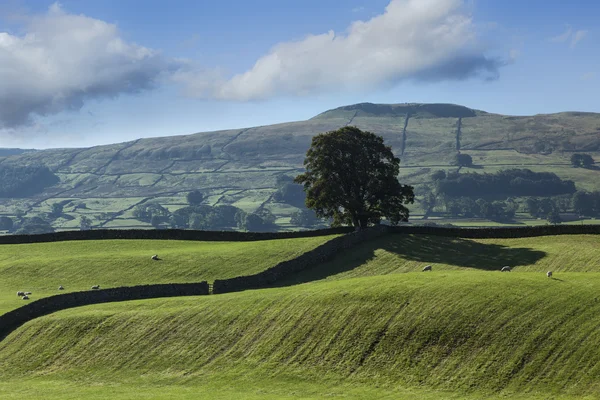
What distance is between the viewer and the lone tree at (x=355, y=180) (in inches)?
3351

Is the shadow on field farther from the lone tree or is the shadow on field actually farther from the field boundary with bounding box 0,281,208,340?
the field boundary with bounding box 0,281,208,340

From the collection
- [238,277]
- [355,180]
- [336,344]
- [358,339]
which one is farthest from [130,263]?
[358,339]

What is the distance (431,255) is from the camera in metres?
71.6

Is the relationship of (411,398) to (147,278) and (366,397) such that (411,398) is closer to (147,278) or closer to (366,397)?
(366,397)

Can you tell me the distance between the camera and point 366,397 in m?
37.5

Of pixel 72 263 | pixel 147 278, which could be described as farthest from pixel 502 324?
pixel 72 263

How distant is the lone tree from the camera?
279 feet

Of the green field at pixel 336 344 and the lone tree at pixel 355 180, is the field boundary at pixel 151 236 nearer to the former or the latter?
the lone tree at pixel 355 180

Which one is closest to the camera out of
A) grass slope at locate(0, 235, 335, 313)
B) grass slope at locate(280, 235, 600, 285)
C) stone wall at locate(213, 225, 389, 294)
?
stone wall at locate(213, 225, 389, 294)

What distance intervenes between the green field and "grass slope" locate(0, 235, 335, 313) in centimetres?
1272

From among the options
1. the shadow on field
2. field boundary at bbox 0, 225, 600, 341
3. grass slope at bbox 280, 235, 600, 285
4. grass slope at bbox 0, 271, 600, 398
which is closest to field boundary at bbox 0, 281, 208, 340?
field boundary at bbox 0, 225, 600, 341

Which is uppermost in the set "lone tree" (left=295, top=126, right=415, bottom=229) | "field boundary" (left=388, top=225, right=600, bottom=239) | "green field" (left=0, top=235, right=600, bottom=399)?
"lone tree" (left=295, top=126, right=415, bottom=229)

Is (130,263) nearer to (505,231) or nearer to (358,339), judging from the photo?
(358,339)

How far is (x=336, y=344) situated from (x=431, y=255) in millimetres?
29456
